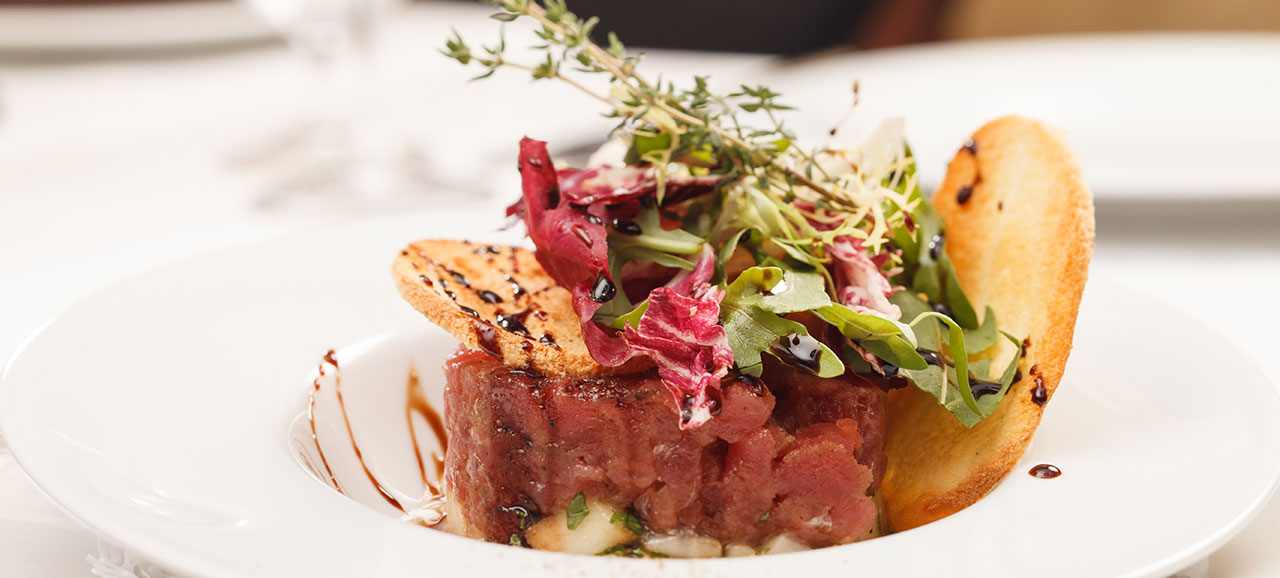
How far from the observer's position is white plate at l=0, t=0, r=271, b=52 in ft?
13.6

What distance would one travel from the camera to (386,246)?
2109mm

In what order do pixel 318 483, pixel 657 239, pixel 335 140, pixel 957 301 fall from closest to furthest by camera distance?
pixel 318 483 → pixel 657 239 → pixel 957 301 → pixel 335 140

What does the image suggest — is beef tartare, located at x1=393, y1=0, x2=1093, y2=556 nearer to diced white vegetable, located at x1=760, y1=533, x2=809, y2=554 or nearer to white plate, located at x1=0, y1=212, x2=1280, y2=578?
diced white vegetable, located at x1=760, y1=533, x2=809, y2=554

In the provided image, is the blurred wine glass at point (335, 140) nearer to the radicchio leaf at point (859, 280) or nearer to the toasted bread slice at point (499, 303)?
the toasted bread slice at point (499, 303)

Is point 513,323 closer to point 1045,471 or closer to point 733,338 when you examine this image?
point 733,338

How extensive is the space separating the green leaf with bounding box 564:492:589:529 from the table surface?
0.56 m

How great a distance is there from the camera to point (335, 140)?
359cm

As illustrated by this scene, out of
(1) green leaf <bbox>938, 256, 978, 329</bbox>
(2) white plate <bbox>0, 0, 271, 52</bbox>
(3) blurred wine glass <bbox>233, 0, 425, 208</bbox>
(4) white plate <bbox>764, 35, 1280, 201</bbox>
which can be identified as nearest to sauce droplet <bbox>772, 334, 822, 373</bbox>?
(1) green leaf <bbox>938, 256, 978, 329</bbox>

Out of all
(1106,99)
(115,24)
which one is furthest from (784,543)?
(115,24)

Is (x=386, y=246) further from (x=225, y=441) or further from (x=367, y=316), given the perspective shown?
(x=225, y=441)

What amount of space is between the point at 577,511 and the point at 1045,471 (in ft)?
1.90

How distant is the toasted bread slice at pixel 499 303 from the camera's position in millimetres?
1357

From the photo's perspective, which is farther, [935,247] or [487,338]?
[935,247]

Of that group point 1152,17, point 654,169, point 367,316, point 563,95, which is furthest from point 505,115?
point 1152,17
